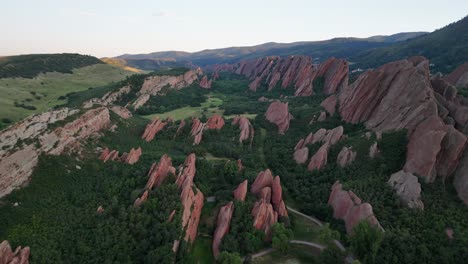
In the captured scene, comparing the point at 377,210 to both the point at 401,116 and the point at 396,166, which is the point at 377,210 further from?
the point at 401,116

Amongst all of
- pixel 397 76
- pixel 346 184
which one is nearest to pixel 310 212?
pixel 346 184

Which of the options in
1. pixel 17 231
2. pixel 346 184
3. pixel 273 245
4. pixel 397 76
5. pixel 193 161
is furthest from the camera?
pixel 397 76

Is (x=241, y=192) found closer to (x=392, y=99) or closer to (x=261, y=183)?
(x=261, y=183)

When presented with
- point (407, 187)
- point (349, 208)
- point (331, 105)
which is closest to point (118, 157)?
point (349, 208)

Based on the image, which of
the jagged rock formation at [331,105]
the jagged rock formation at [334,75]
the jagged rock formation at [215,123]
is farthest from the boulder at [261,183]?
the jagged rock formation at [334,75]

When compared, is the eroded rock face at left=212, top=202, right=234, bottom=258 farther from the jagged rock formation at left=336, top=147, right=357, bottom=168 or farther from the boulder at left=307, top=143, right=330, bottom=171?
the jagged rock formation at left=336, top=147, right=357, bottom=168

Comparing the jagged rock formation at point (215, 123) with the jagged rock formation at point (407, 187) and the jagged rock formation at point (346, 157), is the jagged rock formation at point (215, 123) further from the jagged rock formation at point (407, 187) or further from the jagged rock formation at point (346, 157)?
the jagged rock formation at point (407, 187)
